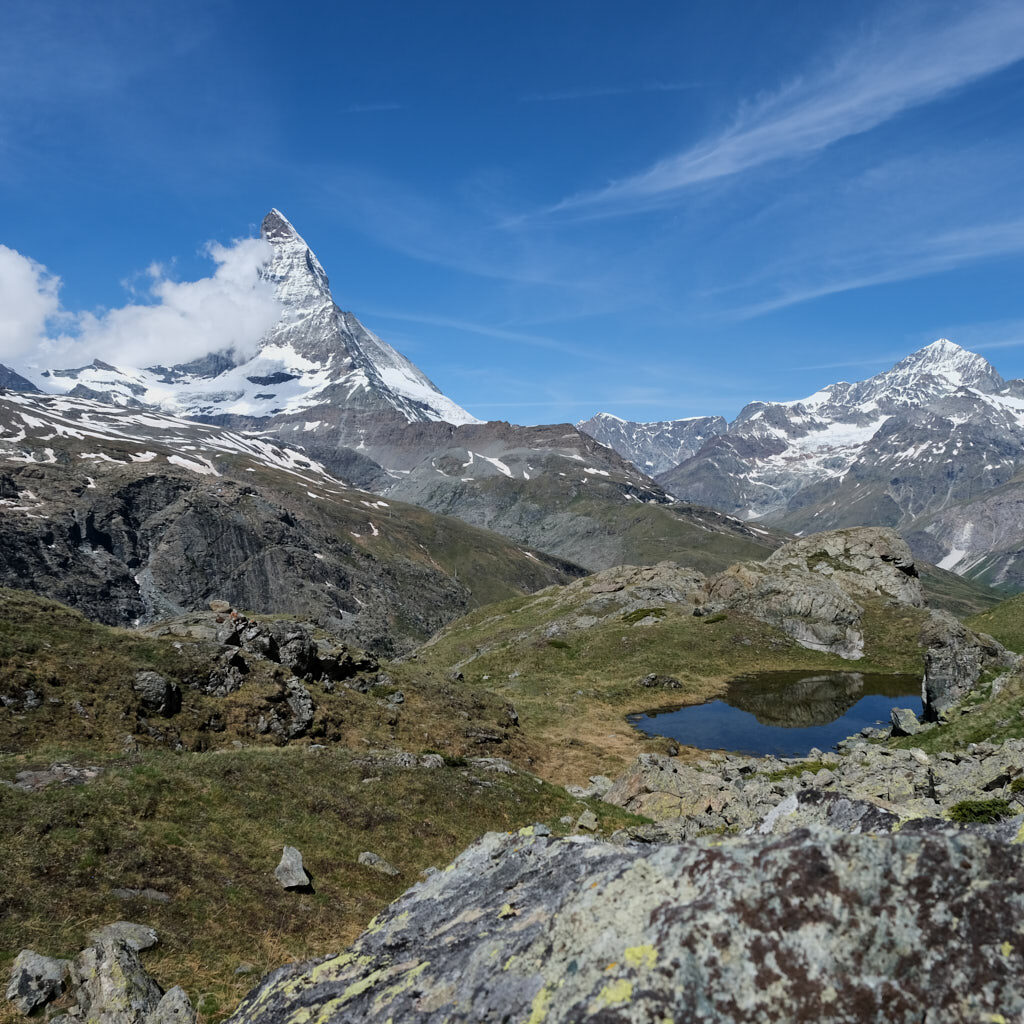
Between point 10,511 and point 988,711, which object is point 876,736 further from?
point 10,511

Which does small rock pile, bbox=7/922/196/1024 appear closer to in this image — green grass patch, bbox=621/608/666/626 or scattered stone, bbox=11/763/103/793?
scattered stone, bbox=11/763/103/793

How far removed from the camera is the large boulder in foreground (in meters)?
5.56

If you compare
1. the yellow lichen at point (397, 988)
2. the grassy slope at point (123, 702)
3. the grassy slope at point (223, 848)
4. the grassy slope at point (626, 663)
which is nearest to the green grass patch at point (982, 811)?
the yellow lichen at point (397, 988)

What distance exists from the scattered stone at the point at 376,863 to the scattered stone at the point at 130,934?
317 inches

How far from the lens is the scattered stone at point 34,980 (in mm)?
11398

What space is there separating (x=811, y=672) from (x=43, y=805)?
66114 mm

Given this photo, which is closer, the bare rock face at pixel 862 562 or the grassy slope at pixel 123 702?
the grassy slope at pixel 123 702

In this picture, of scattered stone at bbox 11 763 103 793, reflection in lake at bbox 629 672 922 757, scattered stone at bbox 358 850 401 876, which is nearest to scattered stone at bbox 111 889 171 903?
scattered stone at bbox 11 763 103 793

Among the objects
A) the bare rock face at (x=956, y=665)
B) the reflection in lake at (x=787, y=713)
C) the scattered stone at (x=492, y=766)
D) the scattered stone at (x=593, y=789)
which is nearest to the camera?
the scattered stone at (x=492, y=766)

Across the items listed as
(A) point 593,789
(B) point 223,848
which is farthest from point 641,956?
(A) point 593,789

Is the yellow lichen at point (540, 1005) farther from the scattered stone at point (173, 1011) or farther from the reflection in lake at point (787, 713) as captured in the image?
the reflection in lake at point (787, 713)

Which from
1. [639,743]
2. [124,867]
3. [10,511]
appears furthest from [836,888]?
[10,511]

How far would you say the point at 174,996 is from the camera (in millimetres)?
11781

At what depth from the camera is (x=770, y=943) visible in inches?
236
